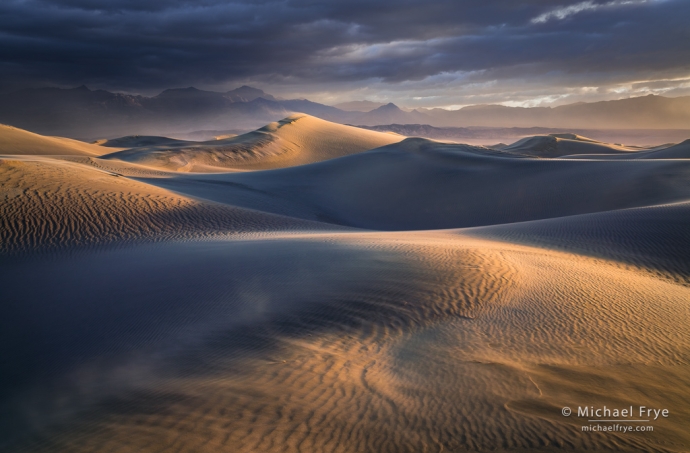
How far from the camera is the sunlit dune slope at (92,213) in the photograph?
875cm

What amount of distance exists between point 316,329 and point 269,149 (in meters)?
30.6

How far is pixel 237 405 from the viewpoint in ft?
11.2

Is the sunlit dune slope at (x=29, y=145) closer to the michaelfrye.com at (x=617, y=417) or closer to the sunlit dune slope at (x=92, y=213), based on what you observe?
the sunlit dune slope at (x=92, y=213)

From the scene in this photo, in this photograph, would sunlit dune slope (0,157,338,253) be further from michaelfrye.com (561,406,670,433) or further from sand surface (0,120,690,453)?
michaelfrye.com (561,406,670,433)

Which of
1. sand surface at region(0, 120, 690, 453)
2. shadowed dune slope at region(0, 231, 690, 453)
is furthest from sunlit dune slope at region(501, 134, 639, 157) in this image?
shadowed dune slope at region(0, 231, 690, 453)

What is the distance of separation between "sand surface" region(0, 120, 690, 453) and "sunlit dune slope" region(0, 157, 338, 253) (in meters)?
0.05

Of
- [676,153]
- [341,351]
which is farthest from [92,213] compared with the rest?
[676,153]

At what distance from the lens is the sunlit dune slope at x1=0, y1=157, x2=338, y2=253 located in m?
8.75

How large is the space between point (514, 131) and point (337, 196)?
17891 centimetres

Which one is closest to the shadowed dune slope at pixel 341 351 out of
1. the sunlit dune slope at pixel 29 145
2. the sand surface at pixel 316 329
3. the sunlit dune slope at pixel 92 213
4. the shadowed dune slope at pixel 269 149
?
the sand surface at pixel 316 329

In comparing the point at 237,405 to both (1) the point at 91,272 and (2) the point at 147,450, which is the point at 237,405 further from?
(1) the point at 91,272

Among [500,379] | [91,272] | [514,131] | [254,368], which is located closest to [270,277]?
[254,368]

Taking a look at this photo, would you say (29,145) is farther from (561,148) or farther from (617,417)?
(561,148)

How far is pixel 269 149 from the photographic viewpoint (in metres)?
34.3
